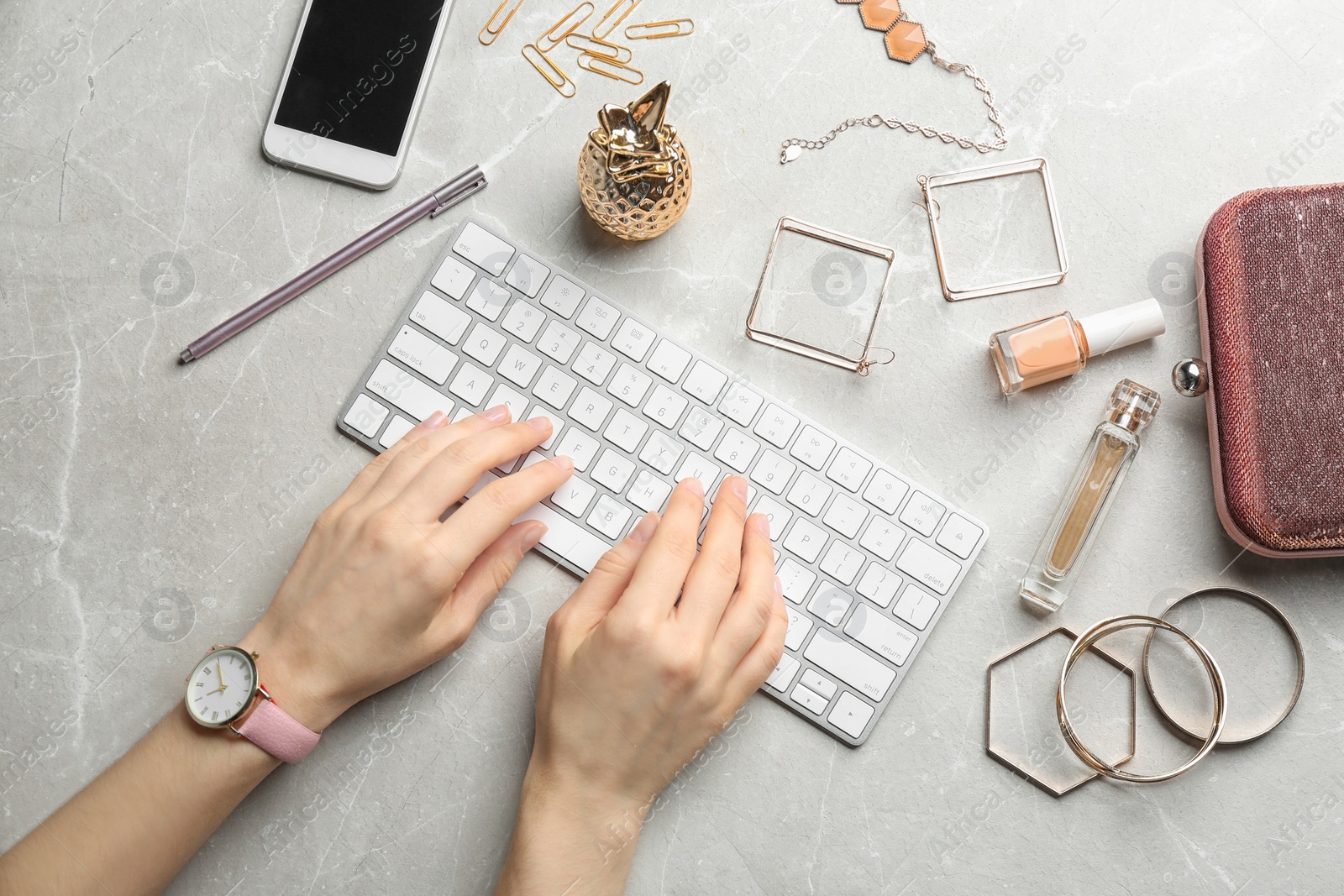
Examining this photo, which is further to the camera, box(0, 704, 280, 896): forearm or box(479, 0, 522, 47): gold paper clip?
box(479, 0, 522, 47): gold paper clip

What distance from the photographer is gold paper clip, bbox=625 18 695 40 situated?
90 centimetres

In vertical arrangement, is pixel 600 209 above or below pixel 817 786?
above

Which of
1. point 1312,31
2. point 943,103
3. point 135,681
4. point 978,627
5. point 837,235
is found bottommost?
point 135,681

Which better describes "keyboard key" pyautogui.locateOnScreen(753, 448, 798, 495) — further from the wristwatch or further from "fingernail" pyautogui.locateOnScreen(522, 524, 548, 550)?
the wristwatch

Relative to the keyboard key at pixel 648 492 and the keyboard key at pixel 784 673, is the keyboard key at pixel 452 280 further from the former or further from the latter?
the keyboard key at pixel 784 673

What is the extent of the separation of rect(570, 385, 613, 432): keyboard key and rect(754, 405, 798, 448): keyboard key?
15 centimetres

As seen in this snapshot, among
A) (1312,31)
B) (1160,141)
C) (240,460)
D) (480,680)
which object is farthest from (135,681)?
(1312,31)

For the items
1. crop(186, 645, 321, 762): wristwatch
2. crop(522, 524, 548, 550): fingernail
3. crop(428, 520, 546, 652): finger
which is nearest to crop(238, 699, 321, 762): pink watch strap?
crop(186, 645, 321, 762): wristwatch

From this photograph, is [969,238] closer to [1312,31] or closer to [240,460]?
[1312,31]

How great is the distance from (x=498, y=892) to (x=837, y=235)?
2.34 feet

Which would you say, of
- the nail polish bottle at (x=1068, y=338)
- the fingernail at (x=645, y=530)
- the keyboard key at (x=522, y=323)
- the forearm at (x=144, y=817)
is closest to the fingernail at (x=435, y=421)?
the keyboard key at (x=522, y=323)

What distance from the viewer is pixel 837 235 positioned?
875mm

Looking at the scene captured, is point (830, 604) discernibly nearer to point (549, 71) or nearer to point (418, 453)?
point (418, 453)

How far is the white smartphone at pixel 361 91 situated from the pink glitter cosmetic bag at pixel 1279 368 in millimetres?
814
